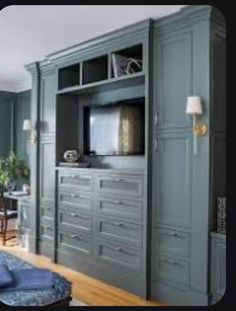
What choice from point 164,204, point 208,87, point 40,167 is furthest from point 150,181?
point 208,87

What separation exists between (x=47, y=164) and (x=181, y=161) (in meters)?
0.40

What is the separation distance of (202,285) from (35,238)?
469mm

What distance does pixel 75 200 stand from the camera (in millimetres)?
1020

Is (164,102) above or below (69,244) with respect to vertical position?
above

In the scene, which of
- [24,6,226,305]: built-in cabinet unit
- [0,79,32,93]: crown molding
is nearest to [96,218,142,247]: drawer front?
[24,6,226,305]: built-in cabinet unit

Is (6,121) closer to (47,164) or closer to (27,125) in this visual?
(27,125)

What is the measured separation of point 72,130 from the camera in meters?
0.96

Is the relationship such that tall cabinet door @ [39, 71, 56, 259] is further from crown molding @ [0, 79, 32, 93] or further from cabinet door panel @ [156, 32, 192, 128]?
cabinet door panel @ [156, 32, 192, 128]

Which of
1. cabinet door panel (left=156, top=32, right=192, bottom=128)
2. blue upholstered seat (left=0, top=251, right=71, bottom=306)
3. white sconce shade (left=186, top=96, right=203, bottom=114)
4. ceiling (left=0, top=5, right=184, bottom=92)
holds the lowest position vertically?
blue upholstered seat (left=0, top=251, right=71, bottom=306)

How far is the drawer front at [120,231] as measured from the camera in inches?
46.7

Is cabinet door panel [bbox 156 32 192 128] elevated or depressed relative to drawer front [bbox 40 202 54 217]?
elevated

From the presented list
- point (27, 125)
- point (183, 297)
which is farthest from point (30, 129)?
point (183, 297)

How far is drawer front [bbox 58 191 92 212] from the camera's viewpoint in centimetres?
95
